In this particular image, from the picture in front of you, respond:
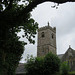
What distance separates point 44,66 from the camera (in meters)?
27.6

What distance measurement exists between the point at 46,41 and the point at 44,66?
22.9m

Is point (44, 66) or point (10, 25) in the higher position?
point (10, 25)

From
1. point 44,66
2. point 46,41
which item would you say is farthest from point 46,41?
point 44,66

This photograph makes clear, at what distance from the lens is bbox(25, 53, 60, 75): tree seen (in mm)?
27236

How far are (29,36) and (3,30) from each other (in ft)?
9.85

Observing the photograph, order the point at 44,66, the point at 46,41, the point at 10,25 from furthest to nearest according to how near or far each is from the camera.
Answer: the point at 46,41
the point at 44,66
the point at 10,25

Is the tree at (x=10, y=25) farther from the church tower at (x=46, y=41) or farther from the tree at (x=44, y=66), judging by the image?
the church tower at (x=46, y=41)

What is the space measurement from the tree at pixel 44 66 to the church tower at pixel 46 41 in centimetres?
1889

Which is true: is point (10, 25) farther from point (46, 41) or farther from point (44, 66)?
point (46, 41)

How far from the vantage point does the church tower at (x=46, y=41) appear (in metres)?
49.0

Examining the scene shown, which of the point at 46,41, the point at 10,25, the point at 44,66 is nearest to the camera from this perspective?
the point at 10,25

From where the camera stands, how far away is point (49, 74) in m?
26.9

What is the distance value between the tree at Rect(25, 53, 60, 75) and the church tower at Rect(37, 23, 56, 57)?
744 inches

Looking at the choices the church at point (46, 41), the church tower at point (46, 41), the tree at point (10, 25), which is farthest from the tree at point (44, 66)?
the church tower at point (46, 41)
